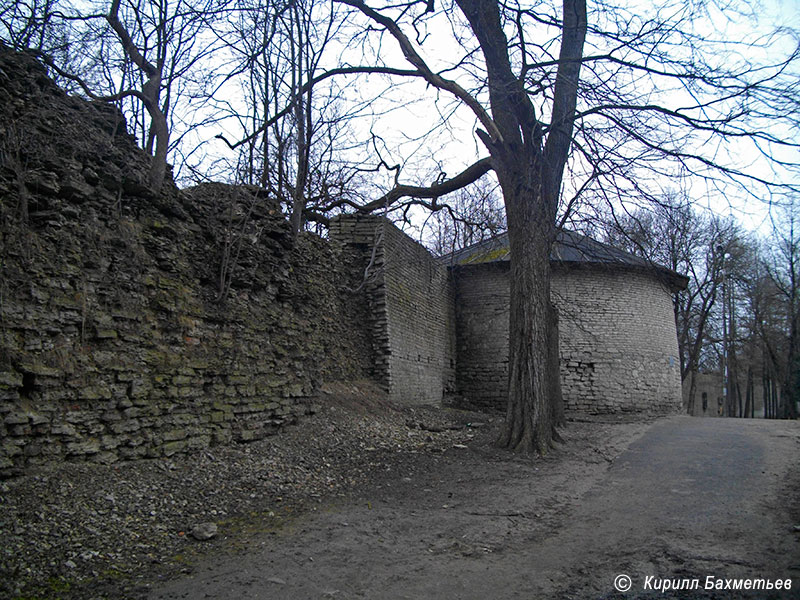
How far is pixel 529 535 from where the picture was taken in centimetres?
477

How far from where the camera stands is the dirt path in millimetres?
3631

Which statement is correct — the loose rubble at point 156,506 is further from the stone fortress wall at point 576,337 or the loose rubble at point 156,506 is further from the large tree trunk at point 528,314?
the stone fortress wall at point 576,337

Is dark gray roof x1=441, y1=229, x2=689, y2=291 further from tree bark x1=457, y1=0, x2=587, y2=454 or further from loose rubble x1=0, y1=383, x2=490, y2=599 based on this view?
loose rubble x1=0, y1=383, x2=490, y2=599

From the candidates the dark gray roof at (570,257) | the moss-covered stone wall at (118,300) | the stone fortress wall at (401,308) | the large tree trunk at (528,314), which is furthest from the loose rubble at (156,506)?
the dark gray roof at (570,257)

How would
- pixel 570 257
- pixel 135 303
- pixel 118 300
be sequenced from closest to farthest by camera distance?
pixel 118 300 → pixel 135 303 → pixel 570 257

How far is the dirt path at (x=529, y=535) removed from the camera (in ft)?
11.9

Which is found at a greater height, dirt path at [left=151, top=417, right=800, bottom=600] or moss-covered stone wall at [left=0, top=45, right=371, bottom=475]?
moss-covered stone wall at [left=0, top=45, right=371, bottom=475]

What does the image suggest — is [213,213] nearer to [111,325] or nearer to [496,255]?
[111,325]

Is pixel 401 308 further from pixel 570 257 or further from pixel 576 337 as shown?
pixel 570 257

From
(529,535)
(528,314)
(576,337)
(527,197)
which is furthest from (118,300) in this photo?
(576,337)

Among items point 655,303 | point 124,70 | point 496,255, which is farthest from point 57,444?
point 655,303

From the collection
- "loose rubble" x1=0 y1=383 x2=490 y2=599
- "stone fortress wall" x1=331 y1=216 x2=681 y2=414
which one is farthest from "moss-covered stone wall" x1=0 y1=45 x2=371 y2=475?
"stone fortress wall" x1=331 y1=216 x2=681 y2=414

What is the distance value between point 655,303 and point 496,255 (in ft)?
17.5

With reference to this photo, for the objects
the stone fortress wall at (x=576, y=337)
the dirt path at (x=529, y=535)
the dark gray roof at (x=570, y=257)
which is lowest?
the dirt path at (x=529, y=535)
